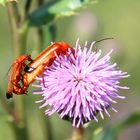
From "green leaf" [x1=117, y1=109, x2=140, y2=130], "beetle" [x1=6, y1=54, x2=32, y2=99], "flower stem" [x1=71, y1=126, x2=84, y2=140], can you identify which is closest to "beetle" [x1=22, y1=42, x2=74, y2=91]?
"beetle" [x1=6, y1=54, x2=32, y2=99]

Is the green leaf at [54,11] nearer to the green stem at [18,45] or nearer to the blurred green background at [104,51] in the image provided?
the green stem at [18,45]

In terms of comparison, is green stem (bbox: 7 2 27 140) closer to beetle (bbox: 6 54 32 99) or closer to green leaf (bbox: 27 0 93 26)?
green leaf (bbox: 27 0 93 26)

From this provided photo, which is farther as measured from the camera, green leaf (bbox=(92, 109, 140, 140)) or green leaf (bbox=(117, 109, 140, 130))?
green leaf (bbox=(117, 109, 140, 130))

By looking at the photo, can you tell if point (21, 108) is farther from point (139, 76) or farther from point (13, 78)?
point (139, 76)

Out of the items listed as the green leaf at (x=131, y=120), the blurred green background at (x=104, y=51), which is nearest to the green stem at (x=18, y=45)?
the blurred green background at (x=104, y=51)

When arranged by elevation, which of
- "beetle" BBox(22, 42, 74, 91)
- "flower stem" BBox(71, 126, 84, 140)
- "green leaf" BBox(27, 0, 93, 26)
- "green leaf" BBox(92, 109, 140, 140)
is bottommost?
"green leaf" BBox(92, 109, 140, 140)

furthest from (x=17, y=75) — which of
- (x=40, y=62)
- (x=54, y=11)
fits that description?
(x=54, y=11)

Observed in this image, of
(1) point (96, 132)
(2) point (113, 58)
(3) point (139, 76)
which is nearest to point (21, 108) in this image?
(1) point (96, 132)
